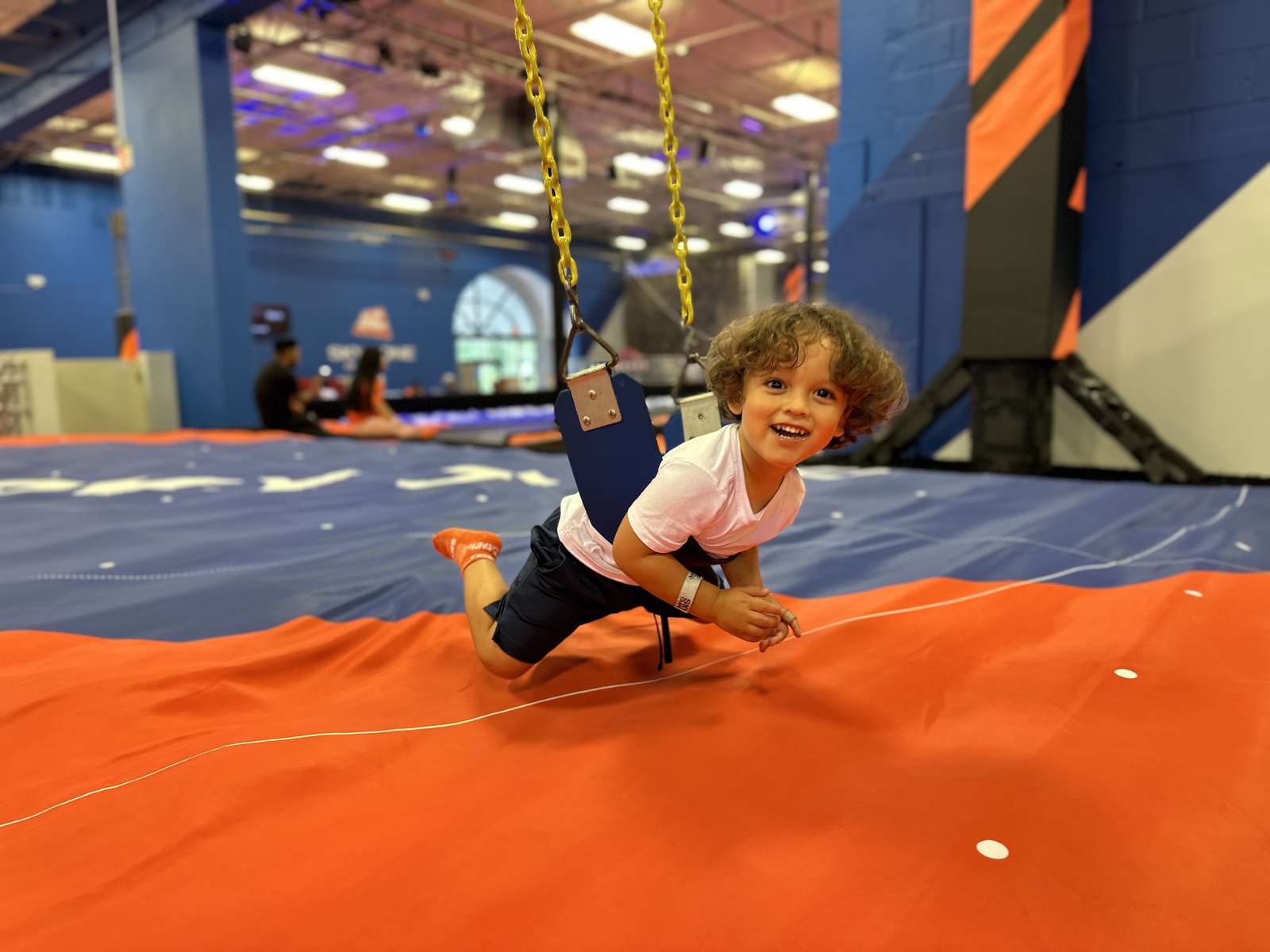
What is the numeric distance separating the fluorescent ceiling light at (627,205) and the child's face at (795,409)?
1261 centimetres

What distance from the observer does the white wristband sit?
3.64 feet

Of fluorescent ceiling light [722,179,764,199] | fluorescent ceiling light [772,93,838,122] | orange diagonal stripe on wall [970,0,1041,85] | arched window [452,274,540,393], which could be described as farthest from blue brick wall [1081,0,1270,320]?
arched window [452,274,540,393]

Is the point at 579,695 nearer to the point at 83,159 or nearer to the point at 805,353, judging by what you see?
the point at 805,353

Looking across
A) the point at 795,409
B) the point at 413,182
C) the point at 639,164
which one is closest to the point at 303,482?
the point at 795,409

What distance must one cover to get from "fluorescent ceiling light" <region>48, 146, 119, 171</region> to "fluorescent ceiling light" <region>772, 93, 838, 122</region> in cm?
779

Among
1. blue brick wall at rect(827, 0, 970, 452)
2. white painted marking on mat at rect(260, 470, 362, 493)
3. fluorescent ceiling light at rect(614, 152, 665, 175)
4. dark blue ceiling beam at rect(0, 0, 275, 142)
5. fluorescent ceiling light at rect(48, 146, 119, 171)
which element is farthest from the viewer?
fluorescent ceiling light at rect(614, 152, 665, 175)

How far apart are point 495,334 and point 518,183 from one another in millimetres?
4350

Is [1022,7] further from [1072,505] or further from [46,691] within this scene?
[46,691]

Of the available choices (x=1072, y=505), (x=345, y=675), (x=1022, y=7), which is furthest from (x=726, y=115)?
(x=345, y=675)

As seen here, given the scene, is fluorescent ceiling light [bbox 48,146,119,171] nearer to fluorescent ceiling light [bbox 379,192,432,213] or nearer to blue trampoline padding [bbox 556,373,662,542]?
fluorescent ceiling light [bbox 379,192,432,213]

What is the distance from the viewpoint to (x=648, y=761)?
995 millimetres

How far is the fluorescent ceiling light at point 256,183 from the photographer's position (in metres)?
11.3

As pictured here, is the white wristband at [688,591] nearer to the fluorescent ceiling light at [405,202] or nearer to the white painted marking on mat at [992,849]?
the white painted marking on mat at [992,849]

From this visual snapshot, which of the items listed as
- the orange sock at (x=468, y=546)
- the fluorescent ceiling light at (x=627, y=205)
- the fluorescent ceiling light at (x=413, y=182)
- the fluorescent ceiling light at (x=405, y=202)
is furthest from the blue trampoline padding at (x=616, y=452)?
the fluorescent ceiling light at (x=405, y=202)
